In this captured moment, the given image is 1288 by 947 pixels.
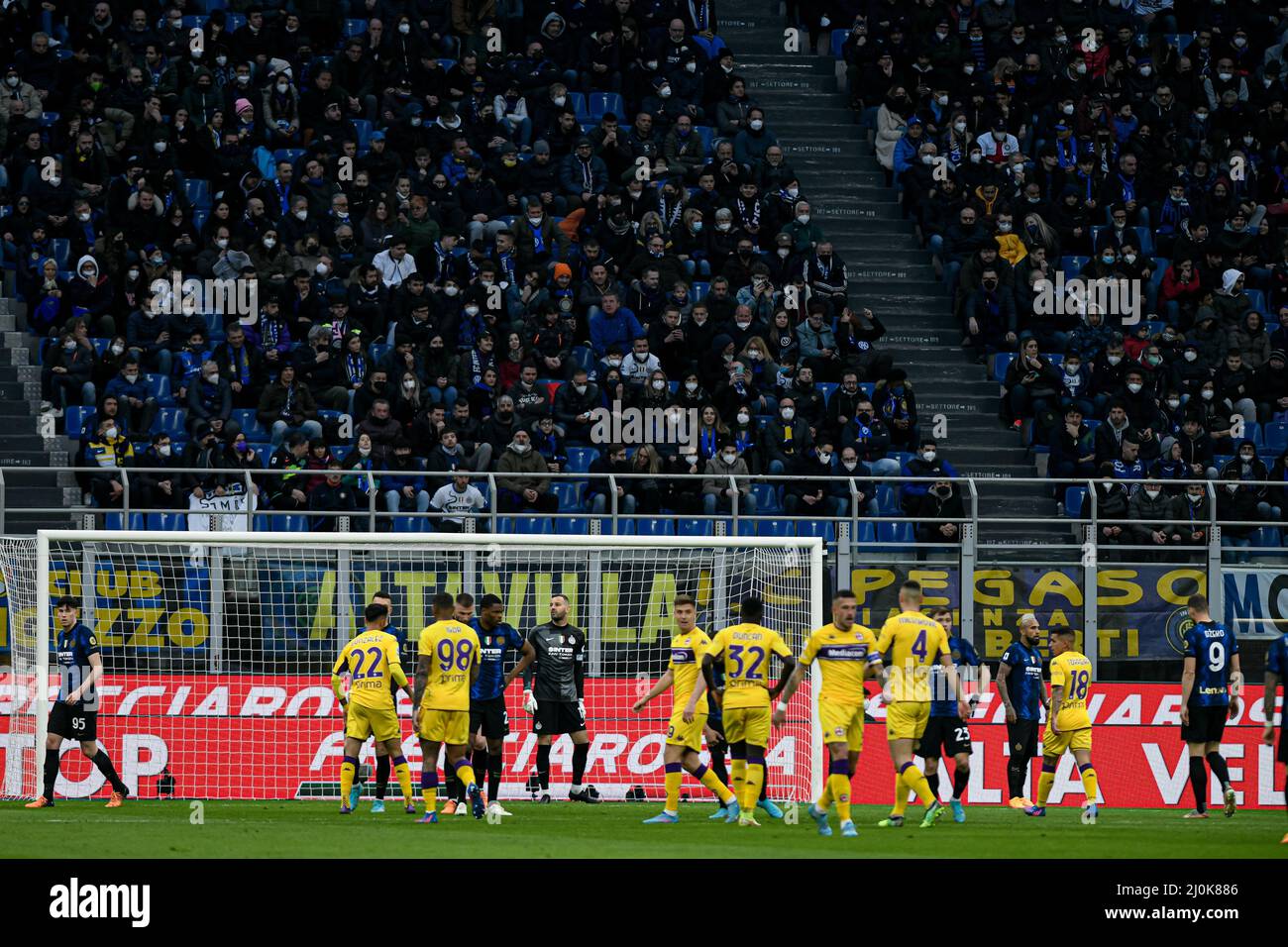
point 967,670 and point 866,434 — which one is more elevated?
point 866,434

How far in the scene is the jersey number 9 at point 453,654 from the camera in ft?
58.3

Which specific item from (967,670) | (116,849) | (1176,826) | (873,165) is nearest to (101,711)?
(116,849)

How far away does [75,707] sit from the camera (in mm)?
18922

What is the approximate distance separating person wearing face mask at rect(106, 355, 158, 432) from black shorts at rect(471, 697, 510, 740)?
21.8 feet

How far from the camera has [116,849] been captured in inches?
558

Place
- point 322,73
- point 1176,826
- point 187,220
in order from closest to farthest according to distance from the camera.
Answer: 1. point 1176,826
2. point 187,220
3. point 322,73

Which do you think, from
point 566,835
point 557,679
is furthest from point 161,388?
point 566,835

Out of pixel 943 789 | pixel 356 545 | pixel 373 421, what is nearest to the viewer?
pixel 356 545

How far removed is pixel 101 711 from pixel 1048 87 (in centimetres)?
1706

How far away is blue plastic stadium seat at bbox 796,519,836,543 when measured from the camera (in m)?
22.2

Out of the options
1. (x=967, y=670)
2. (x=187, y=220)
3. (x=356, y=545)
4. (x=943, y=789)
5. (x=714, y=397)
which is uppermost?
(x=187, y=220)

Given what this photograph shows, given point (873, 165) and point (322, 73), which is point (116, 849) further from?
point (873, 165)

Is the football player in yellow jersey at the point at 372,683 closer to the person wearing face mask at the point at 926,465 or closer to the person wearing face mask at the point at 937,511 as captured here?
the person wearing face mask at the point at 937,511

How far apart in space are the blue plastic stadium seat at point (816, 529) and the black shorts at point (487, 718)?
4780mm
